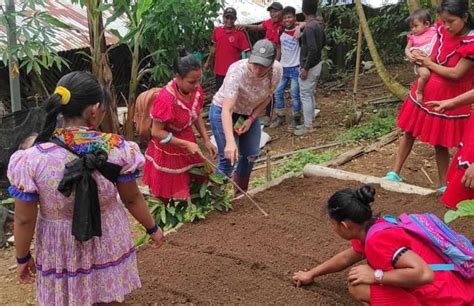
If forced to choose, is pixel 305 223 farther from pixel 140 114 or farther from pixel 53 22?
pixel 53 22

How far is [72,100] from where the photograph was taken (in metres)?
2.53

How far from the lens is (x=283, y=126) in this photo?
923 cm

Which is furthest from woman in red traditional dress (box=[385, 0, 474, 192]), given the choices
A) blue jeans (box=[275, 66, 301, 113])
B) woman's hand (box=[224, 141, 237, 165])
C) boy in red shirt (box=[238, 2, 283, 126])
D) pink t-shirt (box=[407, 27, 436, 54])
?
boy in red shirt (box=[238, 2, 283, 126])

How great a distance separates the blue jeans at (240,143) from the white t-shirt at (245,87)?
0.11 m

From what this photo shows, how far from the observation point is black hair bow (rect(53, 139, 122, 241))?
2.49 meters

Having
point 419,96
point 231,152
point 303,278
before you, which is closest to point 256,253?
point 303,278

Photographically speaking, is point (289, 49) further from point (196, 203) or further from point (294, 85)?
point (196, 203)

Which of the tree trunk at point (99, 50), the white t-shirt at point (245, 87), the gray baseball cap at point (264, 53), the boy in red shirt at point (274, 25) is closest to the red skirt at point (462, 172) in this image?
the gray baseball cap at point (264, 53)

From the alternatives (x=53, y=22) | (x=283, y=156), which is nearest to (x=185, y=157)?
(x=53, y=22)

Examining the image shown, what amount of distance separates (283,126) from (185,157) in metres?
4.93

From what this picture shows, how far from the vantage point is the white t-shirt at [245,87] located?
456 centimetres

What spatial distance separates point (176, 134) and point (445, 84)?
2.10 metres

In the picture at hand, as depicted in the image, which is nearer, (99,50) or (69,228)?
(69,228)

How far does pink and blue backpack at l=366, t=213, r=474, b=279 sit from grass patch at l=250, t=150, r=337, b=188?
3537 mm
